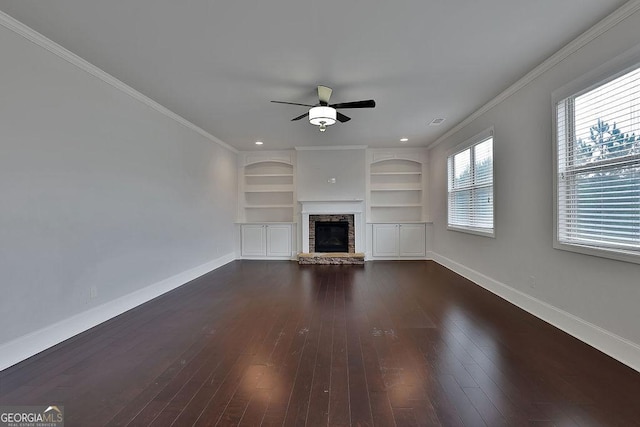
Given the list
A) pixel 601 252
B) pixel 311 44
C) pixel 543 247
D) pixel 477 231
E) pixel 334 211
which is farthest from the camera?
pixel 334 211

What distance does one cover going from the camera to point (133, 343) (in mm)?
2529

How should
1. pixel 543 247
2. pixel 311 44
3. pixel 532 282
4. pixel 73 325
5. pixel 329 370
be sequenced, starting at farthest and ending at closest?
pixel 532 282 < pixel 543 247 < pixel 73 325 < pixel 311 44 < pixel 329 370

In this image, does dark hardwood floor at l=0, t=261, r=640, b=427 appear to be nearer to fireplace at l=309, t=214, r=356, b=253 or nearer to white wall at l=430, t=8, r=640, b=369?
white wall at l=430, t=8, r=640, b=369

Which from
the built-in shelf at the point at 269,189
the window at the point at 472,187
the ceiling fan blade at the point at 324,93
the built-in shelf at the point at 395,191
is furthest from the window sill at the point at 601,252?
the built-in shelf at the point at 269,189

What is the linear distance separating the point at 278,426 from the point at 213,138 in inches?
206

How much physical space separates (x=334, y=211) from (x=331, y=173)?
92 centimetres

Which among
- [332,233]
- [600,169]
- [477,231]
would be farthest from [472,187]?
[332,233]

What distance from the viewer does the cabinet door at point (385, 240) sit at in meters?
Answer: 6.60

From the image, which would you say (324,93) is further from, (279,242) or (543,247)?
(279,242)

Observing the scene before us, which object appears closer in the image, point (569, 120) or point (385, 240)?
point (569, 120)

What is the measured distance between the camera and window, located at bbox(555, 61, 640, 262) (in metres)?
2.13

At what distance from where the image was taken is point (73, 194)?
2.70m

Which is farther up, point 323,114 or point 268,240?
point 323,114

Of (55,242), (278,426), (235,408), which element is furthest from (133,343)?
(278,426)
